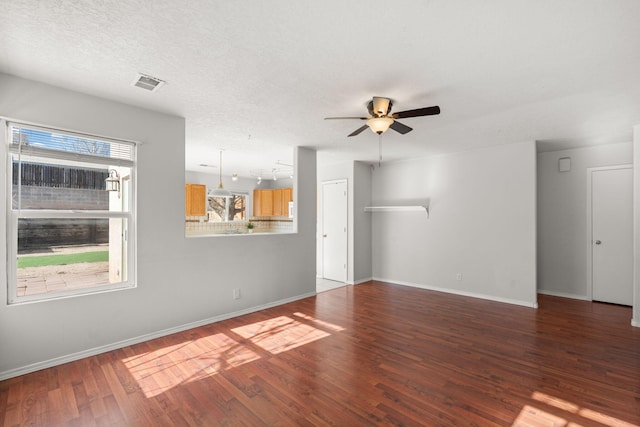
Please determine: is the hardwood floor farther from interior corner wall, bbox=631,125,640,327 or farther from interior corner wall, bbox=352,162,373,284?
interior corner wall, bbox=352,162,373,284

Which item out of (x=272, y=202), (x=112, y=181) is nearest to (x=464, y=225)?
(x=112, y=181)

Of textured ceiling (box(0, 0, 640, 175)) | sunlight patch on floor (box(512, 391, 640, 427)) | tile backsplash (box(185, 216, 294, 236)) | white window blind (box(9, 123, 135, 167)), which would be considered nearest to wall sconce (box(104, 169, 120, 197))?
white window blind (box(9, 123, 135, 167))

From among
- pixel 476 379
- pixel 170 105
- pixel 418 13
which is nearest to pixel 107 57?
pixel 170 105

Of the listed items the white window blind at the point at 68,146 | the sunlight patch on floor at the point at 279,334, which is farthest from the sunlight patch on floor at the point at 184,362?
the white window blind at the point at 68,146

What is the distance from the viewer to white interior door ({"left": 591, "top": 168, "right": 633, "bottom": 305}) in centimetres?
475

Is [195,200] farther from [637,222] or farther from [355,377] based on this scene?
[637,222]

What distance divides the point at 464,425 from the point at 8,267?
3.85 metres

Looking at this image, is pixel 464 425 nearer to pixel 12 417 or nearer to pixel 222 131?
pixel 12 417

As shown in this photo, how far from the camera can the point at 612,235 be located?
4.88m

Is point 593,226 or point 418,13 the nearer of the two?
point 418,13

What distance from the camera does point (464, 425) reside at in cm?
203

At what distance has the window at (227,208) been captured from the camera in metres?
8.59

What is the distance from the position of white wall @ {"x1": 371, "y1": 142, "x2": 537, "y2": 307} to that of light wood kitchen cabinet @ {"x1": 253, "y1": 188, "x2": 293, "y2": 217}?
3.00 metres

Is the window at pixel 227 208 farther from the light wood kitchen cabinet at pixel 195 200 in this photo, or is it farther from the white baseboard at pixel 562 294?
the white baseboard at pixel 562 294
